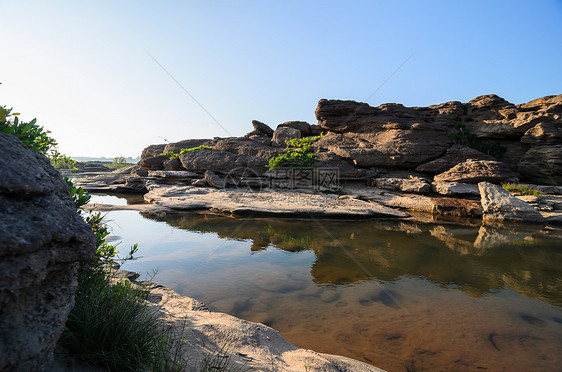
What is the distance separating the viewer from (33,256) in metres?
1.54

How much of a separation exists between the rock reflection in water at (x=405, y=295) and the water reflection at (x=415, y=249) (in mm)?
35

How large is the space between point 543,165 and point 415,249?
16.5 m

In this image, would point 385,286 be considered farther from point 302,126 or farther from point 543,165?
point 302,126

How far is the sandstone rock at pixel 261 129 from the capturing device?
29.7 meters

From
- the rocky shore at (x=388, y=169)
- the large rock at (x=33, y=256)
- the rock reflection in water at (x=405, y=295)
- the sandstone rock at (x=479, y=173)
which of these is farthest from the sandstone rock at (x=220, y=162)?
the large rock at (x=33, y=256)

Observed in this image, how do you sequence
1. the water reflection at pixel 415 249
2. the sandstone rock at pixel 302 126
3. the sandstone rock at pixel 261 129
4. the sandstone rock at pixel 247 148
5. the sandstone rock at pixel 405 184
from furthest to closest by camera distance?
1. the sandstone rock at pixel 261 129
2. the sandstone rock at pixel 302 126
3. the sandstone rock at pixel 247 148
4. the sandstone rock at pixel 405 184
5. the water reflection at pixel 415 249

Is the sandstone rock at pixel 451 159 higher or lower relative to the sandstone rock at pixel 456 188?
higher

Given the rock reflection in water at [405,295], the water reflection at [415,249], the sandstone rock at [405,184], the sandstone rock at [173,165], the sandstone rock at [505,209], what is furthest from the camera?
the sandstone rock at [173,165]

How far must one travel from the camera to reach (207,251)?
7.09 m

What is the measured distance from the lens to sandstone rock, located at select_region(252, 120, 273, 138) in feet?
97.5

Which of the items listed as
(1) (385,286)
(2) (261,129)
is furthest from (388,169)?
(2) (261,129)

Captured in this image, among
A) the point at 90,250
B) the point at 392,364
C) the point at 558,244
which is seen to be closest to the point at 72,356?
the point at 90,250

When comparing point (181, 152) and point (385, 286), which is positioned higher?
point (181, 152)

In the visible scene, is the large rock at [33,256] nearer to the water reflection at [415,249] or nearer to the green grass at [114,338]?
the green grass at [114,338]
